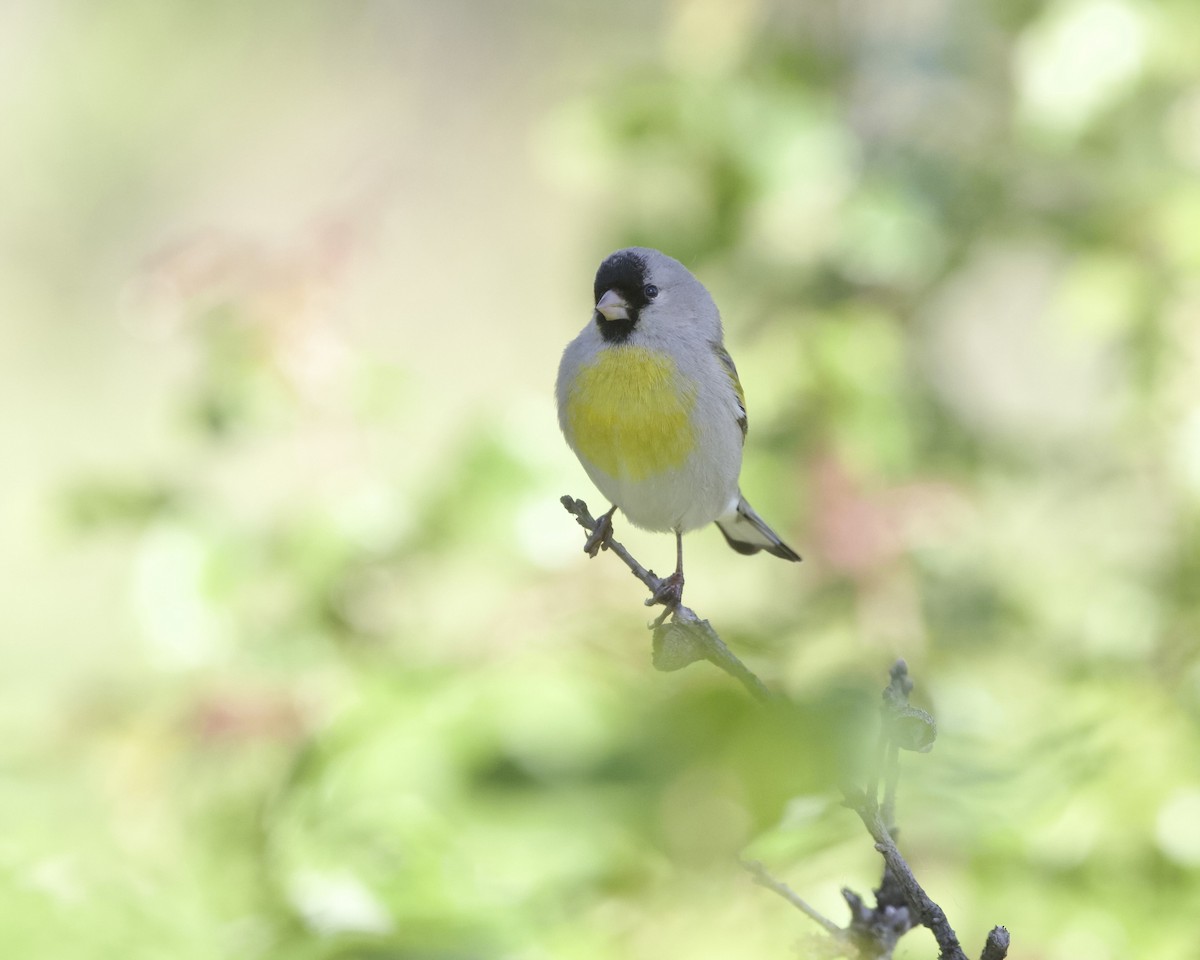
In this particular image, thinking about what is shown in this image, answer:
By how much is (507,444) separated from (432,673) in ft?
1.52

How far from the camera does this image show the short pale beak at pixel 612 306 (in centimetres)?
118

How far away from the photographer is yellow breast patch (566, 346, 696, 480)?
1262 mm

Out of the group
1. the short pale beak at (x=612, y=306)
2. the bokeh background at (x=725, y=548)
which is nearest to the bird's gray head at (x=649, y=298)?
the short pale beak at (x=612, y=306)

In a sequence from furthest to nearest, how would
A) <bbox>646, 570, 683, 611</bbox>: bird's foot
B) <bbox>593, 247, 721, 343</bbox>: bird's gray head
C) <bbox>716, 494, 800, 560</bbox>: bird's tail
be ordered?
<bbox>716, 494, 800, 560</bbox>: bird's tail < <bbox>593, 247, 721, 343</bbox>: bird's gray head < <bbox>646, 570, 683, 611</bbox>: bird's foot

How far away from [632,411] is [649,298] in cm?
12

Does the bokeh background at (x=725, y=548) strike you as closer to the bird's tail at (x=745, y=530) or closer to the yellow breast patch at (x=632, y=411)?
the bird's tail at (x=745, y=530)

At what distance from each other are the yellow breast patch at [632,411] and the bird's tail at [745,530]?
20 centimetres

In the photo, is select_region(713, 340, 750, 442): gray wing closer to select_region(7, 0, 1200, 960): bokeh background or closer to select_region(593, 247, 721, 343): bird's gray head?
select_region(593, 247, 721, 343): bird's gray head

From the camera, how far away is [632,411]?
126 centimetres

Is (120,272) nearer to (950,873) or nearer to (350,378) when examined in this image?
(350,378)

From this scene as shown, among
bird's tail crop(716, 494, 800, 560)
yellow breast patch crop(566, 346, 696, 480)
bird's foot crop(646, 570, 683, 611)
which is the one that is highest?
bird's tail crop(716, 494, 800, 560)

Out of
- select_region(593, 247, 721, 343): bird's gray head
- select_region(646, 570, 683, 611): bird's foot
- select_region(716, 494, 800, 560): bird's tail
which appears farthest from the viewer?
select_region(716, 494, 800, 560): bird's tail

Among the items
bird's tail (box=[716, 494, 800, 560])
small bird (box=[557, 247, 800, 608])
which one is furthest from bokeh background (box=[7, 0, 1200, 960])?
small bird (box=[557, 247, 800, 608])

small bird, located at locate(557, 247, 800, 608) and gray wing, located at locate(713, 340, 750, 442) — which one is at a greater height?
gray wing, located at locate(713, 340, 750, 442)
